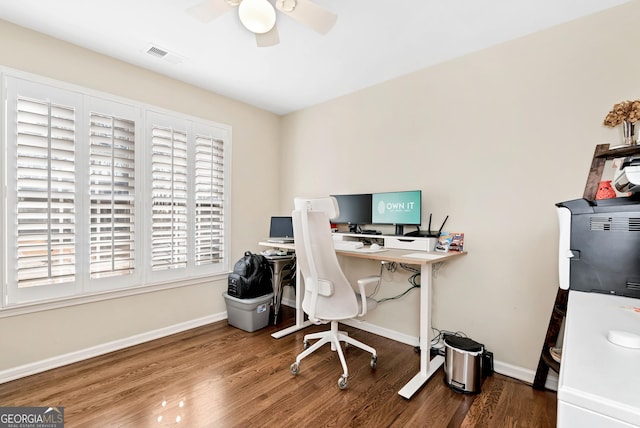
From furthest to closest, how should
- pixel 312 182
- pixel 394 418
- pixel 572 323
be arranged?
1. pixel 312 182
2. pixel 394 418
3. pixel 572 323

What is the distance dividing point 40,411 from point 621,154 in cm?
383

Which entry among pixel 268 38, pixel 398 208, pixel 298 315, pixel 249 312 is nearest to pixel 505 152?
pixel 398 208

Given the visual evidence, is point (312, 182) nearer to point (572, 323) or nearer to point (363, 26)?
point (363, 26)

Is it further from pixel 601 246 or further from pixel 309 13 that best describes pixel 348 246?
pixel 309 13

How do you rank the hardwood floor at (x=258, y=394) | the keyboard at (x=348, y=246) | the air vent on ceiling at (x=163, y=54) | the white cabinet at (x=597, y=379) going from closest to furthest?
1. the white cabinet at (x=597, y=379)
2. the hardwood floor at (x=258, y=394)
3. the air vent on ceiling at (x=163, y=54)
4. the keyboard at (x=348, y=246)

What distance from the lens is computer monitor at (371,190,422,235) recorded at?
2.53 metres

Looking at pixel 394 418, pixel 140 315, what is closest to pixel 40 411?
pixel 140 315

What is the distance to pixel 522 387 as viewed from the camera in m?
2.02

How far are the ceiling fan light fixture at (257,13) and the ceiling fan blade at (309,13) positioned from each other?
6 centimetres

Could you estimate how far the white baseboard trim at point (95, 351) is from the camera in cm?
208

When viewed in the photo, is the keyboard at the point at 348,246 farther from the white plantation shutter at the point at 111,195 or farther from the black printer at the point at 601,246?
the white plantation shutter at the point at 111,195

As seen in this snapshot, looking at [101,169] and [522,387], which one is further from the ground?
[101,169]

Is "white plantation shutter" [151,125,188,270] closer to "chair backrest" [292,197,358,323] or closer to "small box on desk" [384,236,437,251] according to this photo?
"chair backrest" [292,197,358,323]

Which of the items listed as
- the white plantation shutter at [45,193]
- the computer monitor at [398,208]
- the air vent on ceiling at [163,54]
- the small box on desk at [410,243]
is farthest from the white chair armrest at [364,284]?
the air vent on ceiling at [163,54]
